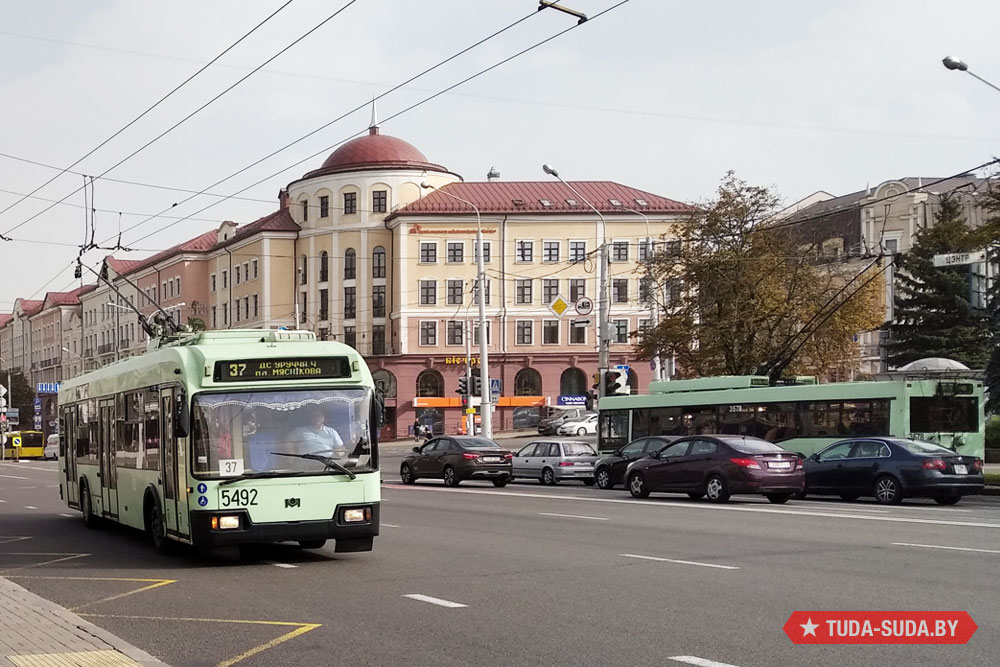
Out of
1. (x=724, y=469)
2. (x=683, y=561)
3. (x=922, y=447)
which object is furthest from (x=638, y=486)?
(x=683, y=561)

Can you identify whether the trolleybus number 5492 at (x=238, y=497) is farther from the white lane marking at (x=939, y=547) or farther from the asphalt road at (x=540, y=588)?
the white lane marking at (x=939, y=547)

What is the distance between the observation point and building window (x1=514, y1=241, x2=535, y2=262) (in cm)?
8475

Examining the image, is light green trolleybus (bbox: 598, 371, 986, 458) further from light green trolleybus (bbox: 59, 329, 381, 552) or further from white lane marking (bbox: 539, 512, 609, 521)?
light green trolleybus (bbox: 59, 329, 381, 552)

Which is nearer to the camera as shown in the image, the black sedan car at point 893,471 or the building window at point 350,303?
the black sedan car at point 893,471

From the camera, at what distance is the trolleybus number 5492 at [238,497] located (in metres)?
14.2

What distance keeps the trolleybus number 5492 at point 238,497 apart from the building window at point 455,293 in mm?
69998

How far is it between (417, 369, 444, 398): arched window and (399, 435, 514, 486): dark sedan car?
152 ft

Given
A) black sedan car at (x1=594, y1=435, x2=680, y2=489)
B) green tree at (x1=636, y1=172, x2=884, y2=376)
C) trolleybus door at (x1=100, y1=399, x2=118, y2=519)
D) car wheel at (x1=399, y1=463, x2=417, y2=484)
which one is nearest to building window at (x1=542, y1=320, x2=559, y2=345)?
green tree at (x1=636, y1=172, x2=884, y2=376)

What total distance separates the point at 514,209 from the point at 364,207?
969 cm

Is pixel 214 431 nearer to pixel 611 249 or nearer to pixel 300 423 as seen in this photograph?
pixel 300 423

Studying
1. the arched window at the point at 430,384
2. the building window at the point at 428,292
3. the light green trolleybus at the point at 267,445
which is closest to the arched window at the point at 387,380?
the arched window at the point at 430,384

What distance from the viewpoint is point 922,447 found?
84.1ft

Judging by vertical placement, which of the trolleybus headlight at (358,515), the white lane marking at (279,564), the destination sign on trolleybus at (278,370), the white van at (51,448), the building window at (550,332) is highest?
the building window at (550,332)

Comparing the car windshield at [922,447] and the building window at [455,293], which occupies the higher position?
the building window at [455,293]
